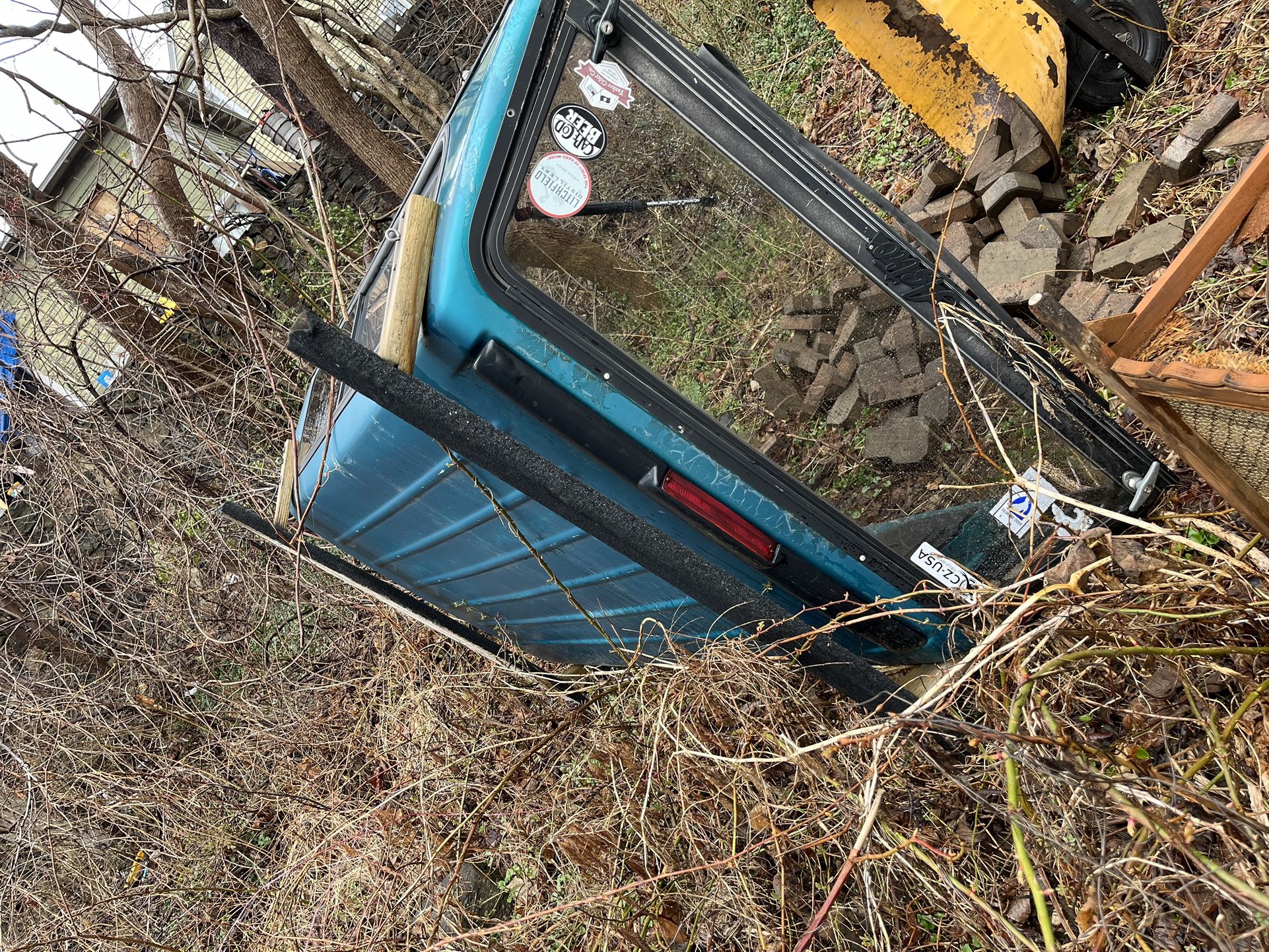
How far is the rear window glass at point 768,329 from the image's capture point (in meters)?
2.58

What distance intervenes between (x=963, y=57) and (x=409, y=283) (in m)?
2.88

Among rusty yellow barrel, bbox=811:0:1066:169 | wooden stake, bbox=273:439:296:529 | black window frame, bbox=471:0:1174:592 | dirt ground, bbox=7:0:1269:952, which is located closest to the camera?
dirt ground, bbox=7:0:1269:952

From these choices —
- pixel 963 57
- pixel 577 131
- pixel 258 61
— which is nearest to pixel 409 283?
pixel 577 131

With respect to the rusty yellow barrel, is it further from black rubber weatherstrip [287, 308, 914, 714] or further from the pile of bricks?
black rubber weatherstrip [287, 308, 914, 714]

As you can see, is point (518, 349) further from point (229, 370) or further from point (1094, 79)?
point (229, 370)

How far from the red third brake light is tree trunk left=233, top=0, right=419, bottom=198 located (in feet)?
Result: 17.1

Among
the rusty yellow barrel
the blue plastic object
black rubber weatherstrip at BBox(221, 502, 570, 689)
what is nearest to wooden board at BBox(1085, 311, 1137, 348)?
the blue plastic object

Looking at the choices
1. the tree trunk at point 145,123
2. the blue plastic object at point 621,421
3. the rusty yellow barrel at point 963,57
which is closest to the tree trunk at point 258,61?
the tree trunk at point 145,123

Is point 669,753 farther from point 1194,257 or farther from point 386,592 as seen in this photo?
point 1194,257

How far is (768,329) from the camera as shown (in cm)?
281

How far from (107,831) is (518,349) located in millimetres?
5282

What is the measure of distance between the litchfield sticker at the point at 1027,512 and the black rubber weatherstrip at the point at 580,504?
782 mm

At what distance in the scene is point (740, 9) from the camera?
23.3 feet

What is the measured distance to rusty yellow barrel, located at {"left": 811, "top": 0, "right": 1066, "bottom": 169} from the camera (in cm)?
373
